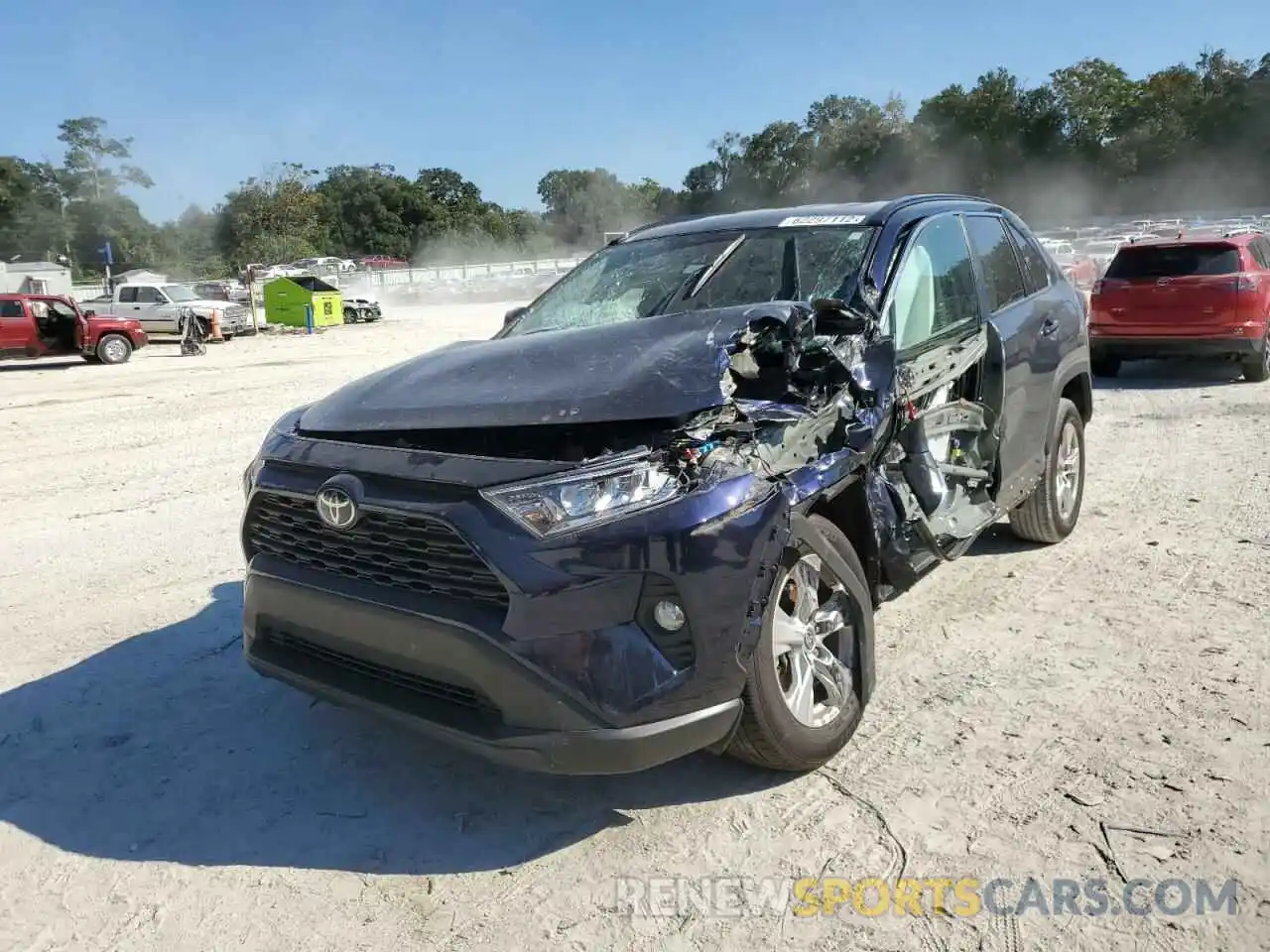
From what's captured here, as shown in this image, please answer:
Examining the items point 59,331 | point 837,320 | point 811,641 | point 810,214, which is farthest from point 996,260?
point 59,331

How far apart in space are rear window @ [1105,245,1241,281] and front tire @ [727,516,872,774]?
9.54 m

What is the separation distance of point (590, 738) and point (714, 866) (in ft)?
1.84

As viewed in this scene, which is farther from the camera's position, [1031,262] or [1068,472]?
[1068,472]

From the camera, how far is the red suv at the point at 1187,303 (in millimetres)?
10461

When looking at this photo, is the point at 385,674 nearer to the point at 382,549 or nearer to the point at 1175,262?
the point at 382,549

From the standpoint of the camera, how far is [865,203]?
14.6 feet

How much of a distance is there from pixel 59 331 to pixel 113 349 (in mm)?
1039

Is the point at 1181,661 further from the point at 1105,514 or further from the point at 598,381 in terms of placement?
the point at 598,381

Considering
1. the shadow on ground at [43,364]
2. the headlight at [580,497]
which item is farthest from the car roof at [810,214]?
the shadow on ground at [43,364]

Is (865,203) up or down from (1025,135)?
down

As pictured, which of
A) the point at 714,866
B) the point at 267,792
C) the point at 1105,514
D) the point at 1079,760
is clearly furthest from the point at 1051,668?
the point at 267,792

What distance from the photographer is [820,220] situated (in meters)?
4.23

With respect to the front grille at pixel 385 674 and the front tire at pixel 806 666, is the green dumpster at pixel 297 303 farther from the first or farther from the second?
the front tire at pixel 806 666

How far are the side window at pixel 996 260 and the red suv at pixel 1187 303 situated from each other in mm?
6763
